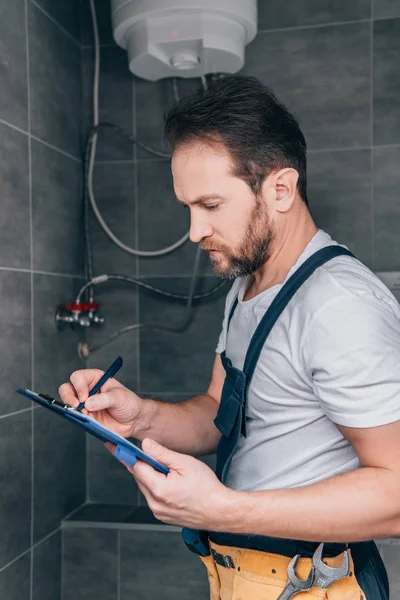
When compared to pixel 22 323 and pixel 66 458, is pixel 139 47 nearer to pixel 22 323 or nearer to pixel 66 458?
pixel 22 323

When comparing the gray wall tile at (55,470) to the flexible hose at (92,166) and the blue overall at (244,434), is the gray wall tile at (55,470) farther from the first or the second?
the blue overall at (244,434)

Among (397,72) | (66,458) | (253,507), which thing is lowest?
(66,458)

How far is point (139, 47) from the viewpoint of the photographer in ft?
6.32

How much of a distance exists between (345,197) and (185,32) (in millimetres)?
684

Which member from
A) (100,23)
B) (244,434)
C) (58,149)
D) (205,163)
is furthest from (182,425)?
(100,23)

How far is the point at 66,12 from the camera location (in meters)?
2.20

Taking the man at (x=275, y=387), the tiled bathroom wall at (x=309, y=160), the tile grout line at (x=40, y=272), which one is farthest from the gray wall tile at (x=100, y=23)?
the man at (x=275, y=387)

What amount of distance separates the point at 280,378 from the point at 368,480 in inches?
9.0

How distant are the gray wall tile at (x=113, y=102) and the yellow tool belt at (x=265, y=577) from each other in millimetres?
1434

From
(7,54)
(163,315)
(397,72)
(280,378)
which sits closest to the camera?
(280,378)

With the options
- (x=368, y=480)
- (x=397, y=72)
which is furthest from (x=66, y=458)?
(x=397, y=72)

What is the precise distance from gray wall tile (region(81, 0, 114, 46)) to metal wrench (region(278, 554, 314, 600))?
178 centimetres

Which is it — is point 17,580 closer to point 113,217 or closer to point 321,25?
point 113,217

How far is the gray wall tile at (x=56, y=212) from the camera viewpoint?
6.41 ft
